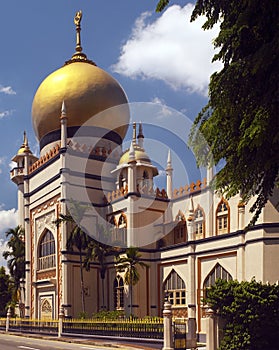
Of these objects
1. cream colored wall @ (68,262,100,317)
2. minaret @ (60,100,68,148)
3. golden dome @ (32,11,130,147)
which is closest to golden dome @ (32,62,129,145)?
golden dome @ (32,11,130,147)

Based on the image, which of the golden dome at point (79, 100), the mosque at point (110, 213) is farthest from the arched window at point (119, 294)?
the golden dome at point (79, 100)

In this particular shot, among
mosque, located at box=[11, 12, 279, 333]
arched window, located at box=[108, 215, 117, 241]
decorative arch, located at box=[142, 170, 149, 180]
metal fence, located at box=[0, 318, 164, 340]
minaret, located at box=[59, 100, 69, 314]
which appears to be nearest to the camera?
metal fence, located at box=[0, 318, 164, 340]

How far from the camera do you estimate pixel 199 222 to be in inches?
1358

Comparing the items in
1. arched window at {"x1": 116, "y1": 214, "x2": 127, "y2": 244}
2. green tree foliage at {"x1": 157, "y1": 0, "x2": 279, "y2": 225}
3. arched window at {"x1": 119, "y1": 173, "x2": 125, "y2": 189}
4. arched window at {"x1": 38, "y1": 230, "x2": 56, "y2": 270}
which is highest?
arched window at {"x1": 119, "y1": 173, "x2": 125, "y2": 189}

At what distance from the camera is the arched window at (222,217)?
3225 centimetres

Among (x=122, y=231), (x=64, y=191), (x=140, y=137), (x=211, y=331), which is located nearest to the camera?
(x=211, y=331)

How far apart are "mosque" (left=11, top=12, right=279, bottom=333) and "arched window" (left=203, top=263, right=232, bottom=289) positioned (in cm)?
6

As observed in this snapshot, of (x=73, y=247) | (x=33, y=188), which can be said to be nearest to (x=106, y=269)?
(x=73, y=247)

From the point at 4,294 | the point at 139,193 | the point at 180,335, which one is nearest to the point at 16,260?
the point at 4,294

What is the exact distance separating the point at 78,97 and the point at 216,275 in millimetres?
16852

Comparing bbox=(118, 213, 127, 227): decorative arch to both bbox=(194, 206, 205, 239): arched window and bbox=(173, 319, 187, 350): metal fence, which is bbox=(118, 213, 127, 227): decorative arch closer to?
bbox=(194, 206, 205, 239): arched window

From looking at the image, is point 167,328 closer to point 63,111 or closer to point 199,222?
point 199,222

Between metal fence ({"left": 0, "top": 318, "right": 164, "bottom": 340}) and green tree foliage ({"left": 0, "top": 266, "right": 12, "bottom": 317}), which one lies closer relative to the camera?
metal fence ({"left": 0, "top": 318, "right": 164, "bottom": 340})

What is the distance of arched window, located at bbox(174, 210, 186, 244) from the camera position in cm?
3647
